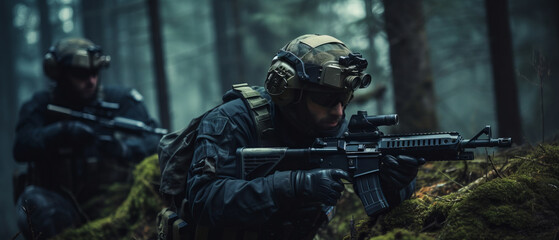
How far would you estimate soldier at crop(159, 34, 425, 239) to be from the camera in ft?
10.5

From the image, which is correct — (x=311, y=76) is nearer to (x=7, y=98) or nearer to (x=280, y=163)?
(x=280, y=163)

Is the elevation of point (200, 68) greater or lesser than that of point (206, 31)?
lesser

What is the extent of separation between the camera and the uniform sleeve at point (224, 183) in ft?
10.5

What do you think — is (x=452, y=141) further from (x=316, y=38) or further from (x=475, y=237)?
(x=316, y=38)

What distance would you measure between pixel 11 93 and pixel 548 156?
94.3 feet

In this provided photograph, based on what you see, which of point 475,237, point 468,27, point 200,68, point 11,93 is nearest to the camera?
point 475,237

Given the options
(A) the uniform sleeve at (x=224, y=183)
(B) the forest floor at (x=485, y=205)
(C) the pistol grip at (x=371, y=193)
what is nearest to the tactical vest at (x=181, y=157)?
(A) the uniform sleeve at (x=224, y=183)

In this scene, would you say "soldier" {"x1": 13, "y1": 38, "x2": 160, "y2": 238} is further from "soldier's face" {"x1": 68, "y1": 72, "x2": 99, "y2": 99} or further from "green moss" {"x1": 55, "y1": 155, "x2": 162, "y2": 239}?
"green moss" {"x1": 55, "y1": 155, "x2": 162, "y2": 239}

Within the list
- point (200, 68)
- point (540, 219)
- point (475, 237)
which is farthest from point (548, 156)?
point (200, 68)

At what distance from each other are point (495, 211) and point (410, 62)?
14.0 feet

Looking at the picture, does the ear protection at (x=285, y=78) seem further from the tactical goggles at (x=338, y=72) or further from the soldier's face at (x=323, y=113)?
the soldier's face at (x=323, y=113)

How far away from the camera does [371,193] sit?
10.6 feet

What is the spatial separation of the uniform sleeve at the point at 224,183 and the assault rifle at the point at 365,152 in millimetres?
147

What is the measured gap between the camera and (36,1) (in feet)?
88.9
